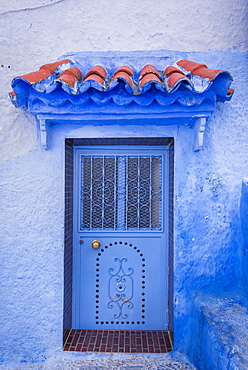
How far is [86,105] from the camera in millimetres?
3035

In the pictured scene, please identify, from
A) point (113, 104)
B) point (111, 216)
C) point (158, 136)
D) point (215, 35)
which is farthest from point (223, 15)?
point (111, 216)

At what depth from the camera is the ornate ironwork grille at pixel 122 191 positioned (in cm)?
388

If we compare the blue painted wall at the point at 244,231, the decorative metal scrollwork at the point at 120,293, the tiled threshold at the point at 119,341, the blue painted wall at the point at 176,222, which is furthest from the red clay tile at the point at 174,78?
the tiled threshold at the point at 119,341

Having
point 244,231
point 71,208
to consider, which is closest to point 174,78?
point 244,231

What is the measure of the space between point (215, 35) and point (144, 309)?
3.52 metres

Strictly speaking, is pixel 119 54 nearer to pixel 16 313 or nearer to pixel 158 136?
pixel 158 136

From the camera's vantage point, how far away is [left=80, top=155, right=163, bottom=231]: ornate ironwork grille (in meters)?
3.88

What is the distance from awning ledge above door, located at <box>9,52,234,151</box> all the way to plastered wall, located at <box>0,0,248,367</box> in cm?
37

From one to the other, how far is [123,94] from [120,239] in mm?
1901

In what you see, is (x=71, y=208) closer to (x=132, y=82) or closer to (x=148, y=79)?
(x=132, y=82)

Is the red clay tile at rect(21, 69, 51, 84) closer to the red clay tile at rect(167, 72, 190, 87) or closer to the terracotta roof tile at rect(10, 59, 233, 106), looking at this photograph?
the terracotta roof tile at rect(10, 59, 233, 106)

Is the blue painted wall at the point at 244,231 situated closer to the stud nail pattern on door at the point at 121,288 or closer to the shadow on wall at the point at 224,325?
the shadow on wall at the point at 224,325

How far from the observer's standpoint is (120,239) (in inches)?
154

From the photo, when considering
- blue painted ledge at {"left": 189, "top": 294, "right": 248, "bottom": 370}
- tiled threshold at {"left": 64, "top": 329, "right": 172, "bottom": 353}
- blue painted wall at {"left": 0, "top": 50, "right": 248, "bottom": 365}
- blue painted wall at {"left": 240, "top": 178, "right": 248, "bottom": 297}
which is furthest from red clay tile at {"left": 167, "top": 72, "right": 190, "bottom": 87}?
tiled threshold at {"left": 64, "top": 329, "right": 172, "bottom": 353}
